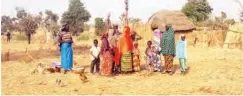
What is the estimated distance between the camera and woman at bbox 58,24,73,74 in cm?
1154

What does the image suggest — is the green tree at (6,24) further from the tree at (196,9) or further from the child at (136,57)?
the child at (136,57)

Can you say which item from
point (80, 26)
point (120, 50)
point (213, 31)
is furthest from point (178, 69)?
point (80, 26)

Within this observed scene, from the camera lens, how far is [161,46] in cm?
1166

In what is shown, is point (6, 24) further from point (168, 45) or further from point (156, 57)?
point (168, 45)

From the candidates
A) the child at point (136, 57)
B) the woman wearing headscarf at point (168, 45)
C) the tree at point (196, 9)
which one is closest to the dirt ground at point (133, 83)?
the child at point (136, 57)

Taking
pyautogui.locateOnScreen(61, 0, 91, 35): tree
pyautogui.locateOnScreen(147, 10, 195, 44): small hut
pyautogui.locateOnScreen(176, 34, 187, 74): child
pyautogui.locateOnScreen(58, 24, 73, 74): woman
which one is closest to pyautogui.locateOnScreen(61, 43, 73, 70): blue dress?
pyautogui.locateOnScreen(58, 24, 73, 74): woman

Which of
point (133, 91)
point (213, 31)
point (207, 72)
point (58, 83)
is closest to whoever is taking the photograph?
point (133, 91)

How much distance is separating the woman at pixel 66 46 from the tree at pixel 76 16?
27.8m

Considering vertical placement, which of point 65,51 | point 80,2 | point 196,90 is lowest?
point 196,90

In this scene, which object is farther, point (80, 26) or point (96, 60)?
point (80, 26)

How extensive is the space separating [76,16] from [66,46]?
28.8 m

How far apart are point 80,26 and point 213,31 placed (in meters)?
17.2

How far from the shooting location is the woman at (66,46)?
37.9ft

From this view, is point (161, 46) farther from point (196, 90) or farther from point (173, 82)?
point (196, 90)
